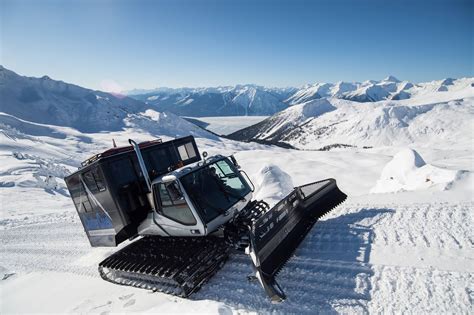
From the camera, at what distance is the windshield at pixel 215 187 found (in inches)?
281

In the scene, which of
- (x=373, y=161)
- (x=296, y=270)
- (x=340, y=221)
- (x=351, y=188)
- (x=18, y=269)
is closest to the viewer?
(x=296, y=270)

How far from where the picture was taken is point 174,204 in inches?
286

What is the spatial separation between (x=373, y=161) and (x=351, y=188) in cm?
847

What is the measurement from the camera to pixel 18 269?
8.97 metres

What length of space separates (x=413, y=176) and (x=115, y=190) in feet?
36.4

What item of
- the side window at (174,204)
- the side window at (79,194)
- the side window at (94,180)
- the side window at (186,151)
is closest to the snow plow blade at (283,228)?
the side window at (174,204)

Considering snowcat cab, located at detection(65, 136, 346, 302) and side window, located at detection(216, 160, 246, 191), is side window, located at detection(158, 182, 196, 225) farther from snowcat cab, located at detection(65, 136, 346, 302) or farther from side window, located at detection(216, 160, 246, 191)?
side window, located at detection(216, 160, 246, 191)

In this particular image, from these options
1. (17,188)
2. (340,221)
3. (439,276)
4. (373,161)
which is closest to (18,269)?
(340,221)

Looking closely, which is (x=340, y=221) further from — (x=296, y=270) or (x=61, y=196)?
(x=61, y=196)

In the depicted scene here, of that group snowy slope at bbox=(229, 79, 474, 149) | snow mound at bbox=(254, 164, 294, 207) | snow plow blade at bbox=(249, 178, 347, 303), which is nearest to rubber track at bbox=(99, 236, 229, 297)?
snow plow blade at bbox=(249, 178, 347, 303)

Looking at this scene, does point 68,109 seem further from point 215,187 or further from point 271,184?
point 215,187

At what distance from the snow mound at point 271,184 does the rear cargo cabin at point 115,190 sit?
555 cm

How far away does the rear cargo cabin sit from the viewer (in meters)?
7.80

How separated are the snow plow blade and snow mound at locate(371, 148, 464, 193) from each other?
11.0 feet
